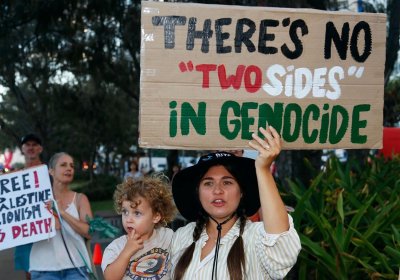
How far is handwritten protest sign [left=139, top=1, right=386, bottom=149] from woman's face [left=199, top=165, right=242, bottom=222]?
0.14 metres

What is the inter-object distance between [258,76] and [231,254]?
2.84ft

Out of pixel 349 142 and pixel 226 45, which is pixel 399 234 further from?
pixel 226 45

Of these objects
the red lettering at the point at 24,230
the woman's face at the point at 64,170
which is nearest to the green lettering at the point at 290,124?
the woman's face at the point at 64,170

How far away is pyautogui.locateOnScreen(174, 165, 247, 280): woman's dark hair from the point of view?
8.07 feet

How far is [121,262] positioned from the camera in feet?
9.22

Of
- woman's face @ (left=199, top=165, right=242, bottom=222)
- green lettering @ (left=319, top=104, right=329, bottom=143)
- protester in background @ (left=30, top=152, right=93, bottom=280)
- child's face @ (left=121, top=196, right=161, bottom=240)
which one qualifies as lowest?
protester in background @ (left=30, top=152, right=93, bottom=280)

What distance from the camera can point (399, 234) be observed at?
13.5 ft

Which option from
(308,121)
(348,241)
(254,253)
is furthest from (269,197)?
(348,241)

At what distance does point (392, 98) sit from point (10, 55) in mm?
12554

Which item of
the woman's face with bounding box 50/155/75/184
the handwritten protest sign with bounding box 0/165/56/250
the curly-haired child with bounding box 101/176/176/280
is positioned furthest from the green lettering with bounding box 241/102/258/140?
the handwritten protest sign with bounding box 0/165/56/250

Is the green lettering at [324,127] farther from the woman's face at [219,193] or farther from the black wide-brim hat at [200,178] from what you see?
the woman's face at [219,193]

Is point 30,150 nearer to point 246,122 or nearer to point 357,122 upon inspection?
point 246,122

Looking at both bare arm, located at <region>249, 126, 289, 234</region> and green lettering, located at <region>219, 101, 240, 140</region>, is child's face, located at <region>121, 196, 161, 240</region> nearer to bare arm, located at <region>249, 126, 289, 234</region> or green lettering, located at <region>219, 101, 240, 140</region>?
green lettering, located at <region>219, 101, 240, 140</region>

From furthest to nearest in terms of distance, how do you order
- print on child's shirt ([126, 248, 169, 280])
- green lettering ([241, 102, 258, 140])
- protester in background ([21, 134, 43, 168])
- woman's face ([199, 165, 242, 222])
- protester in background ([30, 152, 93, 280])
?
1. protester in background ([21, 134, 43, 168])
2. protester in background ([30, 152, 93, 280])
3. print on child's shirt ([126, 248, 169, 280])
4. green lettering ([241, 102, 258, 140])
5. woman's face ([199, 165, 242, 222])
